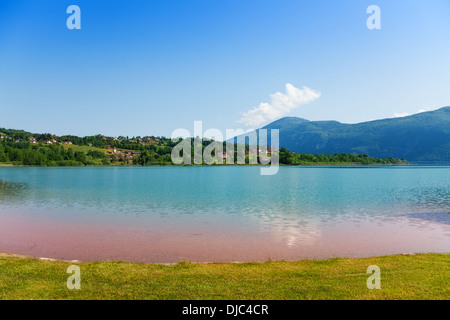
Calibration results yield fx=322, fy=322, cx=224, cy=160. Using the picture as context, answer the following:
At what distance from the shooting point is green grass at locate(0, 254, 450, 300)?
32.2 ft

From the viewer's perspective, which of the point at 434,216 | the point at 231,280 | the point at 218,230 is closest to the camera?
the point at 231,280

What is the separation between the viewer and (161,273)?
1241 centimetres

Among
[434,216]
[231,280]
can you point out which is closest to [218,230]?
[231,280]

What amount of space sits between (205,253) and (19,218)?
22.2 m

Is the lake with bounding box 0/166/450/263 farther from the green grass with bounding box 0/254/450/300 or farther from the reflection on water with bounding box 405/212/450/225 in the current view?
the green grass with bounding box 0/254/450/300

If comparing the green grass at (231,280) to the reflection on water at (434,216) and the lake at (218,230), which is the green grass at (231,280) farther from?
the reflection on water at (434,216)

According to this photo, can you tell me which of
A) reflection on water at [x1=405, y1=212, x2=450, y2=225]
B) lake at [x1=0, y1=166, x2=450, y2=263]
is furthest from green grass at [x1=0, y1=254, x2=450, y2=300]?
reflection on water at [x1=405, y1=212, x2=450, y2=225]

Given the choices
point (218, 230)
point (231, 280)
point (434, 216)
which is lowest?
point (434, 216)

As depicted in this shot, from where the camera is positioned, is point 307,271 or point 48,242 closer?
point 307,271

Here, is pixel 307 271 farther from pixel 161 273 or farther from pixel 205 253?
pixel 205 253

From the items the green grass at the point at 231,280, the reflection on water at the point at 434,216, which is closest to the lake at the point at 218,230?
the reflection on water at the point at 434,216

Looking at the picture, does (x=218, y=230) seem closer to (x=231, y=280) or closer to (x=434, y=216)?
(x=231, y=280)

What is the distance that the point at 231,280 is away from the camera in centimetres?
1149
